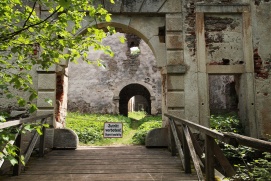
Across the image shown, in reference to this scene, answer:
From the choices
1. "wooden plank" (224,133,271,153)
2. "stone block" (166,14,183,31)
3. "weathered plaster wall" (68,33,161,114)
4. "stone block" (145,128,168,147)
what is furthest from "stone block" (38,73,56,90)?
"weathered plaster wall" (68,33,161,114)

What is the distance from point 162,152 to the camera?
541cm

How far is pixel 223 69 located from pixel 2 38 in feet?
15.6

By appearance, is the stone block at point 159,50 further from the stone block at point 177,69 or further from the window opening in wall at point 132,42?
the window opening in wall at point 132,42

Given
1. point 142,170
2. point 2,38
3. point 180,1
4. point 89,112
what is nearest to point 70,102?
point 89,112

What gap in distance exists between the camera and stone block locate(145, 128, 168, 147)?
231 inches

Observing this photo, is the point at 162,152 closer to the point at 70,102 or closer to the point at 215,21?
the point at 215,21

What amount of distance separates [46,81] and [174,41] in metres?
3.09

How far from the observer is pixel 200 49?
19.5 ft

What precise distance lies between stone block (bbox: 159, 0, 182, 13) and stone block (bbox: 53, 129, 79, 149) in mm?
3609

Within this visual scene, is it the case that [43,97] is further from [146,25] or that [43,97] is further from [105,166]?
[146,25]

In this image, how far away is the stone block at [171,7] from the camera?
607cm

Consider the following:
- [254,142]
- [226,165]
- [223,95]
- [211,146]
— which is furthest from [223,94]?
[254,142]

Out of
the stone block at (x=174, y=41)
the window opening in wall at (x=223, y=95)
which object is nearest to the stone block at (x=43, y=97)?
the stone block at (x=174, y=41)

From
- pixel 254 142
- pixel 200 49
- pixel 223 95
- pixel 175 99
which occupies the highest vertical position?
pixel 200 49
